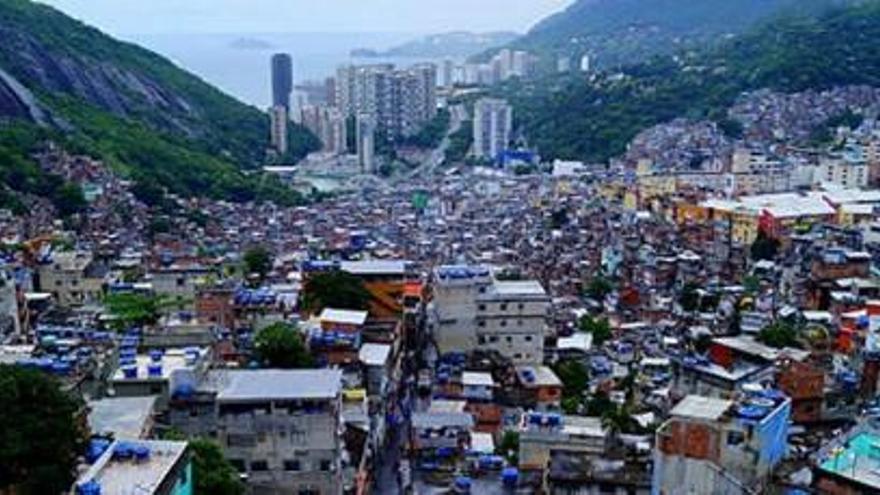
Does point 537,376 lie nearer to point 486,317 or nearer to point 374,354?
point 486,317

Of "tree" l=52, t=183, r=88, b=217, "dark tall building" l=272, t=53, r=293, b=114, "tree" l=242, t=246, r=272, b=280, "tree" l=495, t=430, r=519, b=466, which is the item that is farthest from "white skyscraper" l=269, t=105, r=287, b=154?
"tree" l=495, t=430, r=519, b=466

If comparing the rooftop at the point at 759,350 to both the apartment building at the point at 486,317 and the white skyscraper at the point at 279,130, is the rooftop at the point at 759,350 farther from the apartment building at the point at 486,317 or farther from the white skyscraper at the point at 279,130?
the white skyscraper at the point at 279,130

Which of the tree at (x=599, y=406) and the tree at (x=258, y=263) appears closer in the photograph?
the tree at (x=599, y=406)

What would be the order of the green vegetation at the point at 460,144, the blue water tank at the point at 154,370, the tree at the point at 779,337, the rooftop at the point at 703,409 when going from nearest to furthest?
the rooftop at the point at 703,409 → the blue water tank at the point at 154,370 → the tree at the point at 779,337 → the green vegetation at the point at 460,144

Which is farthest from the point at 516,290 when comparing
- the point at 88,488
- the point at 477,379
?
the point at 88,488

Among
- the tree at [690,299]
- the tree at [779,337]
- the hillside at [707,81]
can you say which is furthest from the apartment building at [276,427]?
Result: the hillside at [707,81]

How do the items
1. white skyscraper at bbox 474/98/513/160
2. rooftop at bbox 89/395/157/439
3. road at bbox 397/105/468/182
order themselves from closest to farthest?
rooftop at bbox 89/395/157/439 → road at bbox 397/105/468/182 → white skyscraper at bbox 474/98/513/160

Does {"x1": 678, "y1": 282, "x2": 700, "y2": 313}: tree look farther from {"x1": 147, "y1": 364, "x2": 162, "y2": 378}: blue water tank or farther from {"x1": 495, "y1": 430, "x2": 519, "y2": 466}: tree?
{"x1": 147, "y1": 364, "x2": 162, "y2": 378}: blue water tank
